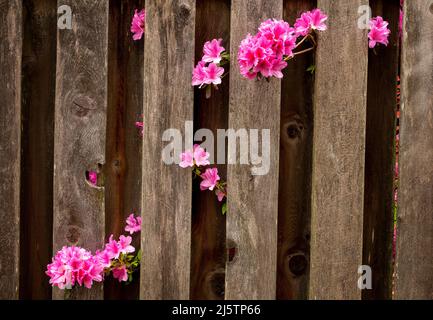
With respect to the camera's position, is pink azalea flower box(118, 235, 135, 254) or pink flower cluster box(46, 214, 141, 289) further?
pink azalea flower box(118, 235, 135, 254)

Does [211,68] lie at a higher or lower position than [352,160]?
higher

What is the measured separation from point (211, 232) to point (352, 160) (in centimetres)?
60

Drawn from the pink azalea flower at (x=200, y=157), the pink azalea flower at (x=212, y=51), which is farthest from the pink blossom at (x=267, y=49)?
the pink azalea flower at (x=200, y=157)

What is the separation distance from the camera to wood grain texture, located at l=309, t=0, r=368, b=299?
1.89 m

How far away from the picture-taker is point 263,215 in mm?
1891

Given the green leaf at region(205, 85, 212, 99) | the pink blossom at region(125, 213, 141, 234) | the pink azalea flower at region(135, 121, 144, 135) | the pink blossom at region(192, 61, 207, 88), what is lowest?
the pink blossom at region(125, 213, 141, 234)

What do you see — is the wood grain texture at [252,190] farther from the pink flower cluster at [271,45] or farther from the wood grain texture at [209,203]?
the wood grain texture at [209,203]

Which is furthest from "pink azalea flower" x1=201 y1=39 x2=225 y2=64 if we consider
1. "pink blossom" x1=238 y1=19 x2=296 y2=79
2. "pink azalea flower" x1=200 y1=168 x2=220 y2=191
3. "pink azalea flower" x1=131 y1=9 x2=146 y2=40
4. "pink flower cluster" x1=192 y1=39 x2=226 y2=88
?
"pink azalea flower" x1=200 y1=168 x2=220 y2=191

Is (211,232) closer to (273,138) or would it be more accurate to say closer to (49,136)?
(273,138)

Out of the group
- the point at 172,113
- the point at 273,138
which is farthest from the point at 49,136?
the point at 273,138

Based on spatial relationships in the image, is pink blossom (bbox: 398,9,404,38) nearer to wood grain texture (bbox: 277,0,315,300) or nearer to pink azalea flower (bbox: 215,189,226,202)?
wood grain texture (bbox: 277,0,315,300)

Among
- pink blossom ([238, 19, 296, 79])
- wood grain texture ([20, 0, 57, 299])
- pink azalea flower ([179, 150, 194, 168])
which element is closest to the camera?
pink blossom ([238, 19, 296, 79])

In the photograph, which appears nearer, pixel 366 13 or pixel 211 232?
pixel 366 13

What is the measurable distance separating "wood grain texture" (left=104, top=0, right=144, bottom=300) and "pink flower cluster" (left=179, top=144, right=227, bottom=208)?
253 mm
